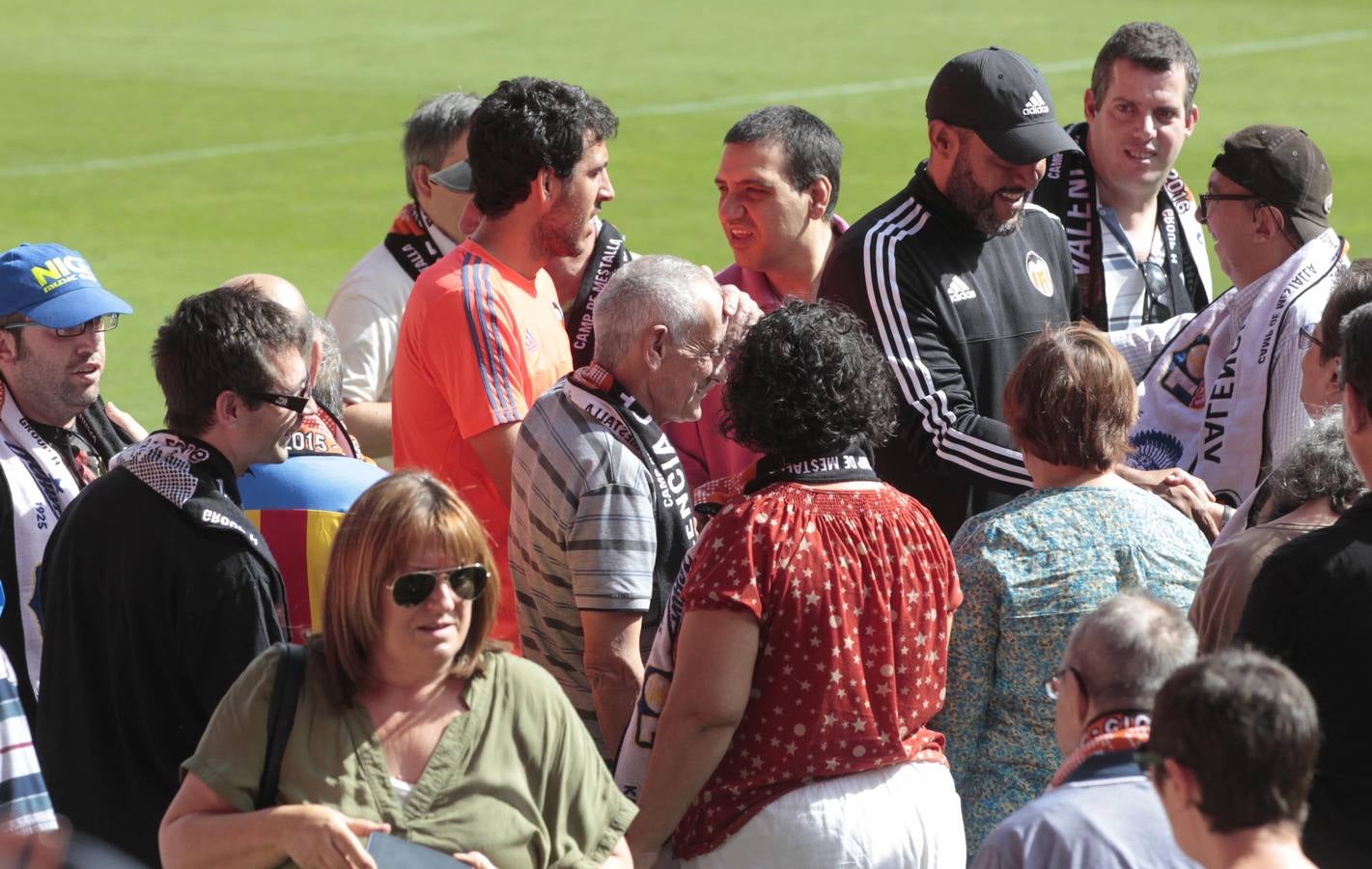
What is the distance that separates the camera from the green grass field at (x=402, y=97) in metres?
15.9

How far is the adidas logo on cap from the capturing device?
5339mm

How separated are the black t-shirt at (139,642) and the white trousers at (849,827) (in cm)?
110

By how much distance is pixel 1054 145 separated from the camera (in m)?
5.34

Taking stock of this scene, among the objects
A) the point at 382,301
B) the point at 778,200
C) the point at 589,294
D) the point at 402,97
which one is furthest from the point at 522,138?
the point at 402,97

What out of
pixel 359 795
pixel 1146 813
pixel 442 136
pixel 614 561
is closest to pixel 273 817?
pixel 359 795

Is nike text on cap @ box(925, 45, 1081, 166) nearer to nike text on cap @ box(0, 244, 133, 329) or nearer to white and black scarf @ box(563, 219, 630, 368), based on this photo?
white and black scarf @ box(563, 219, 630, 368)

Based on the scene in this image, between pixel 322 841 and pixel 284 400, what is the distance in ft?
3.85

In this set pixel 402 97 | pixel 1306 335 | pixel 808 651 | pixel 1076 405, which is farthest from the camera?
pixel 402 97

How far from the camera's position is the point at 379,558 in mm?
3430

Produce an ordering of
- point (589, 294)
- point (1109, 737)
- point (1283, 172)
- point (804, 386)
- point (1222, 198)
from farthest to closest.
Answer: point (589, 294) → point (1222, 198) → point (1283, 172) → point (804, 386) → point (1109, 737)

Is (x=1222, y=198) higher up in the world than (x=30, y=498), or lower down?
higher up

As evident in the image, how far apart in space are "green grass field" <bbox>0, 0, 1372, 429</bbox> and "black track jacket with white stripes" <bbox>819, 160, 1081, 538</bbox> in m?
6.92

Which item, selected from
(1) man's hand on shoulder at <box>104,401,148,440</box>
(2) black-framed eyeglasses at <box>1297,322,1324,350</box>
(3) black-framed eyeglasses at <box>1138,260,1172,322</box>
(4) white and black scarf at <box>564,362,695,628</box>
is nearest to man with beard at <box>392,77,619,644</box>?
(4) white and black scarf at <box>564,362,695,628</box>

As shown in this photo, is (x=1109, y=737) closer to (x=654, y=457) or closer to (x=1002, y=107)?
(x=654, y=457)
